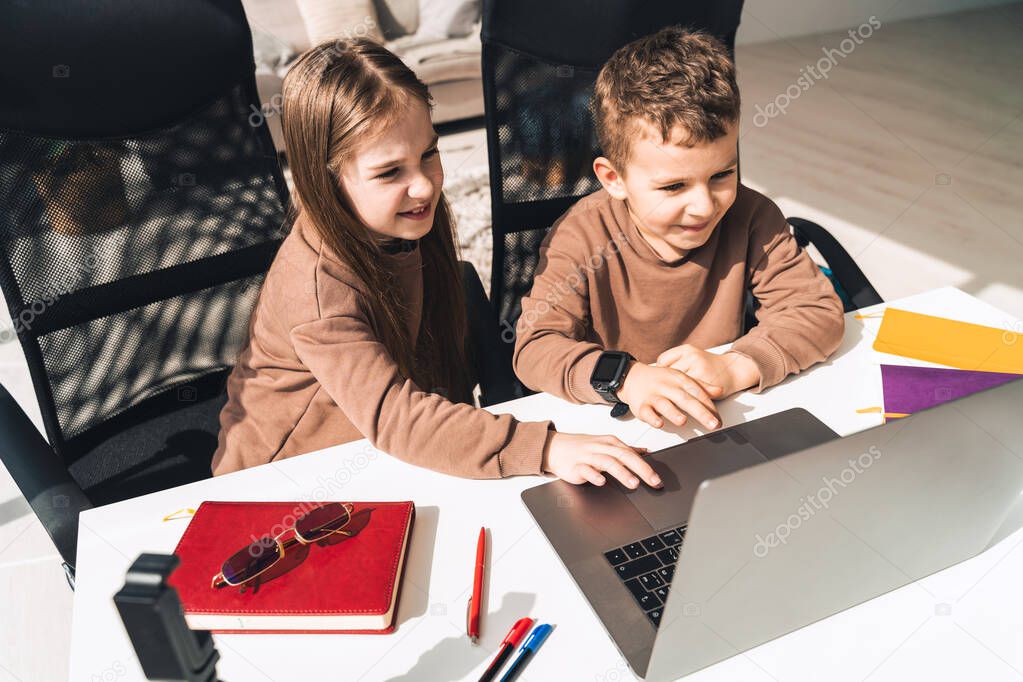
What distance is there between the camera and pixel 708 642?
73 cm

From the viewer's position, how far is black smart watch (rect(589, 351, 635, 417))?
1089 millimetres

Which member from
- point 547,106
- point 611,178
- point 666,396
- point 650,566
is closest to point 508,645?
point 650,566

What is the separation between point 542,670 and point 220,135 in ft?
3.24

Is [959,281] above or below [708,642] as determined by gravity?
below

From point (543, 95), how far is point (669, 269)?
39 cm

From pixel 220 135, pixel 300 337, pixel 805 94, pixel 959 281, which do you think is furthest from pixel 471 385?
pixel 805 94

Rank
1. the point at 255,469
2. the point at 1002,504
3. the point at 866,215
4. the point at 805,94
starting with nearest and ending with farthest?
the point at 1002,504, the point at 255,469, the point at 866,215, the point at 805,94

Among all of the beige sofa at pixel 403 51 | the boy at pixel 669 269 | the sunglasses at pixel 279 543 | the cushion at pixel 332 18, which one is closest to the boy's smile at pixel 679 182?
the boy at pixel 669 269

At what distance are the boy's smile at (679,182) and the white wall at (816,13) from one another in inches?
171

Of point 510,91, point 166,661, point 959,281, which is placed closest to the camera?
point 166,661

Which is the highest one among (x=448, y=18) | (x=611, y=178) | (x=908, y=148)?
(x=611, y=178)

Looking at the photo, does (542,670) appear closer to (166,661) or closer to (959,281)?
(166,661)

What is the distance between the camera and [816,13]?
5348 mm

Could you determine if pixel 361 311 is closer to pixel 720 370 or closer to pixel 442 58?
pixel 720 370
